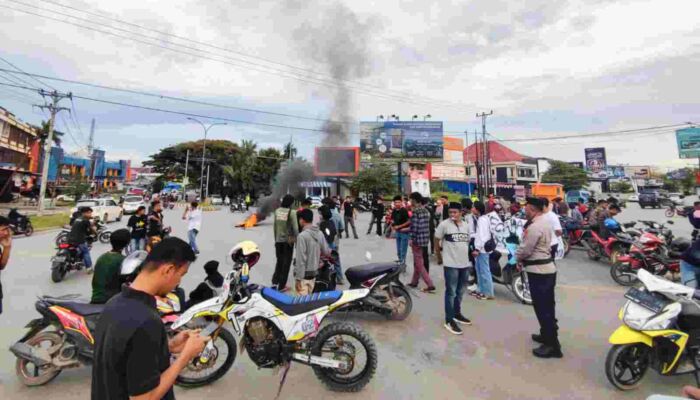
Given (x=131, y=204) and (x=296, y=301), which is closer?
(x=296, y=301)

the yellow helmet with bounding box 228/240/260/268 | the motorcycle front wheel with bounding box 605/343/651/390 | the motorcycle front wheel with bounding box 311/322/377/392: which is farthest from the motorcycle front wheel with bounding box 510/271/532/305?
the yellow helmet with bounding box 228/240/260/268

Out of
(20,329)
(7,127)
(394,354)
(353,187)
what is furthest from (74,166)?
(394,354)

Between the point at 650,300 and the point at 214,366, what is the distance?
405cm

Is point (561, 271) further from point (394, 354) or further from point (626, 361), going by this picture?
point (394, 354)

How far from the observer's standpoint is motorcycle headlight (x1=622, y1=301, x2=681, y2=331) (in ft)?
9.29

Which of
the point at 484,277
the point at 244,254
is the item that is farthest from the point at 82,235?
the point at 484,277

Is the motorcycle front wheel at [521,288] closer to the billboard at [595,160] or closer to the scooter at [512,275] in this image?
the scooter at [512,275]

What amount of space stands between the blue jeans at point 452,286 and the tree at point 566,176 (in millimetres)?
50021

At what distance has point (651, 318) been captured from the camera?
9.39ft

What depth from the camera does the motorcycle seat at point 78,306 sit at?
281 cm

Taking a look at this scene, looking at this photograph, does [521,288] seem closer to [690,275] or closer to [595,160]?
[690,275]

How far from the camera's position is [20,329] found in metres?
3.95

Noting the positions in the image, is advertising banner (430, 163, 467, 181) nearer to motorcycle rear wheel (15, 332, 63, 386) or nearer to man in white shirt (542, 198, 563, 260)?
man in white shirt (542, 198, 563, 260)

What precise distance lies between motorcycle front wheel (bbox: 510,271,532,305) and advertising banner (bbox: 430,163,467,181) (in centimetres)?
4224
